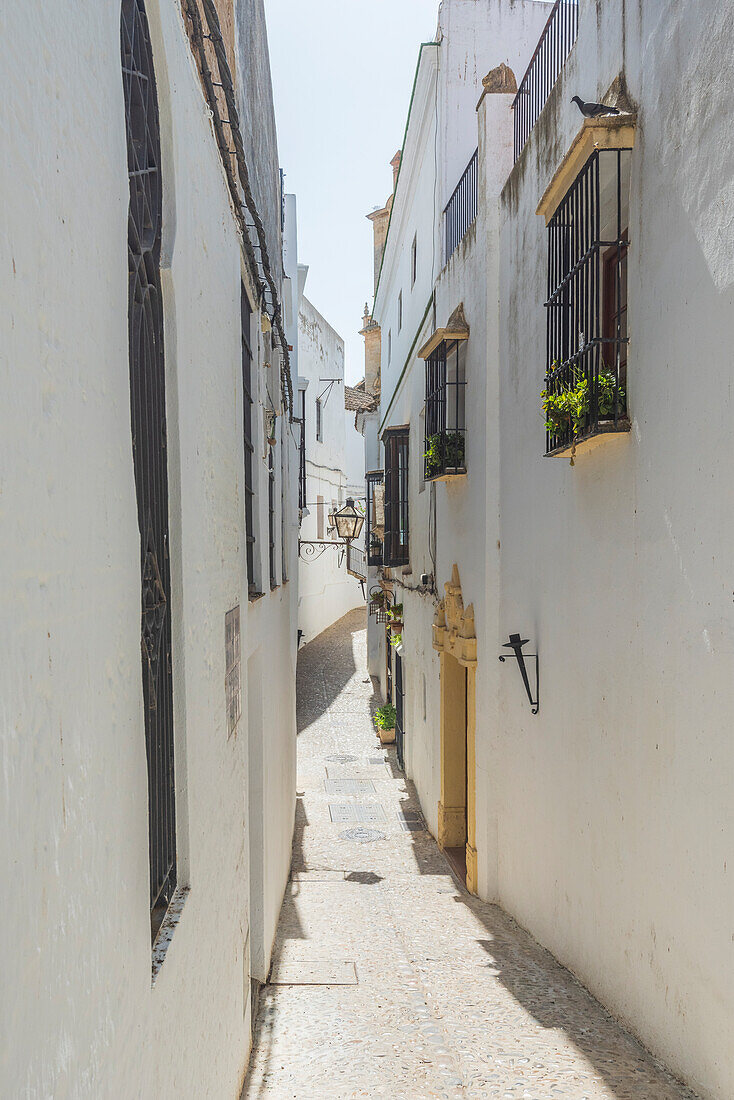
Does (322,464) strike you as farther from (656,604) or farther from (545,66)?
(656,604)

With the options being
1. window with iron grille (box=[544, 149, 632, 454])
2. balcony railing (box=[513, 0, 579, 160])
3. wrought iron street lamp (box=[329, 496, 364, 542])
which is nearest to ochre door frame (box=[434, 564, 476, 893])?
window with iron grille (box=[544, 149, 632, 454])

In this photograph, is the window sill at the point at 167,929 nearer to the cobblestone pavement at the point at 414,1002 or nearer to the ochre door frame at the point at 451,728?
the cobblestone pavement at the point at 414,1002

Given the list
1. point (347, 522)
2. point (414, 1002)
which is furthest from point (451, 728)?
point (347, 522)

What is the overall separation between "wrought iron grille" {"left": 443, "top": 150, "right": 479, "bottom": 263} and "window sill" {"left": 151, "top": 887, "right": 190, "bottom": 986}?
7.48 meters

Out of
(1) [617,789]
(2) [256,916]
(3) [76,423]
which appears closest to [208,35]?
(3) [76,423]

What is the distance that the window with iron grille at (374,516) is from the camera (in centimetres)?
1895

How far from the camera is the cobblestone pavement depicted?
412 centimetres

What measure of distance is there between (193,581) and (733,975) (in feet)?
7.94

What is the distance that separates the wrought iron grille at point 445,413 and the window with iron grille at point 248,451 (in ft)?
9.08

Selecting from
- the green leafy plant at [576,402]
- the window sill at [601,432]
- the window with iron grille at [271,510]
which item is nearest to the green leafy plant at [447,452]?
the window with iron grille at [271,510]

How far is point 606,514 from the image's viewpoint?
488 centimetres

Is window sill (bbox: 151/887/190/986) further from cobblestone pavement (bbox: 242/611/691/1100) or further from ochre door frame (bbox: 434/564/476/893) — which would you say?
ochre door frame (bbox: 434/564/476/893)

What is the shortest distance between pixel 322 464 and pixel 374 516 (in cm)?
684

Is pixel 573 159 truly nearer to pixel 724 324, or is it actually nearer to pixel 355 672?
pixel 724 324
